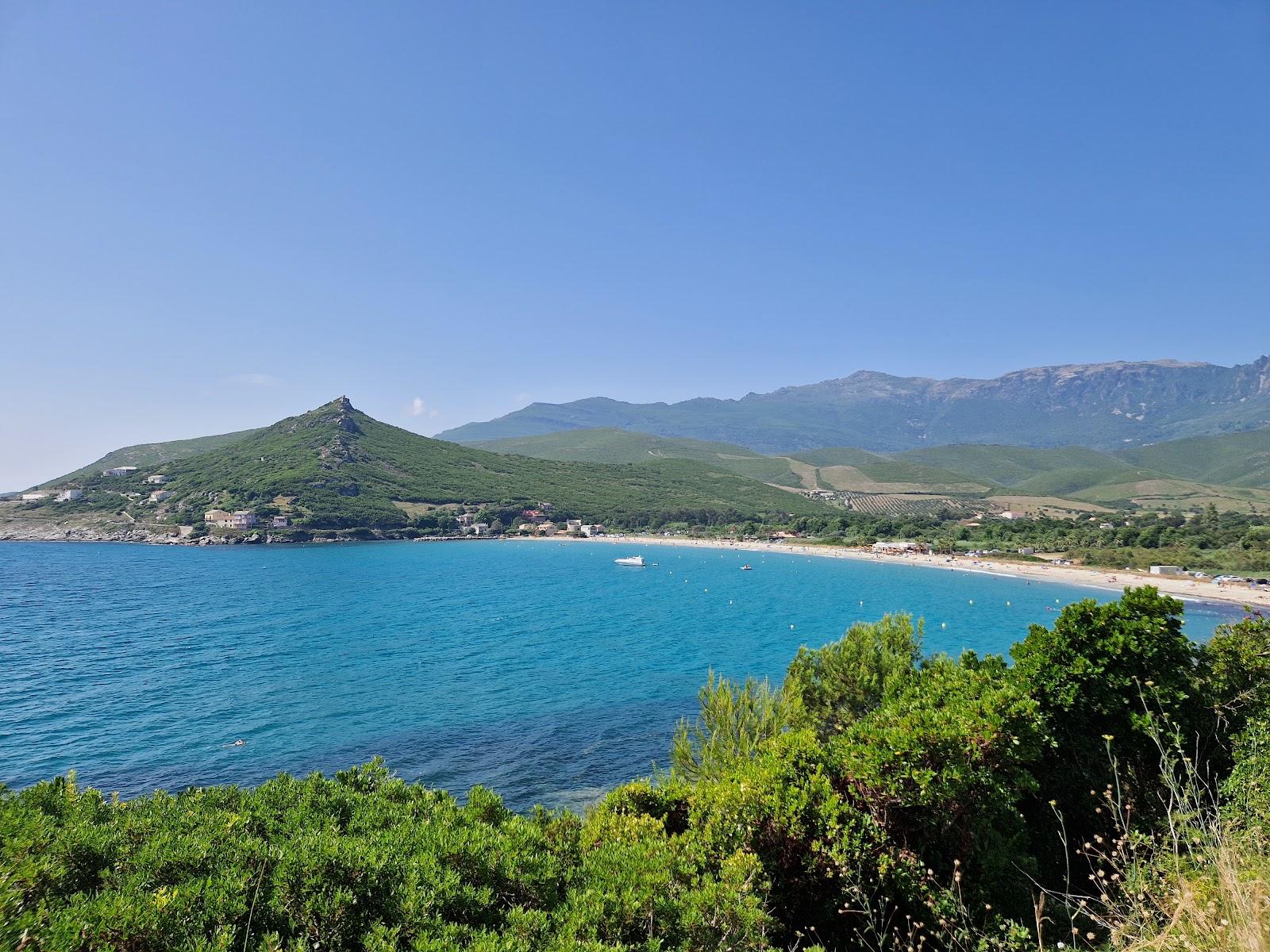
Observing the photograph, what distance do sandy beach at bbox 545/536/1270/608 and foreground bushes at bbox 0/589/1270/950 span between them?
58689mm

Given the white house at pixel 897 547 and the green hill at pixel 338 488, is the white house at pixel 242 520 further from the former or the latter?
the white house at pixel 897 547

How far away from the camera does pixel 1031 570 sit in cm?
9525

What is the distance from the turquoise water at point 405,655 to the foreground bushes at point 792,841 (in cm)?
1371

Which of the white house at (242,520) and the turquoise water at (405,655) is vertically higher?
the white house at (242,520)

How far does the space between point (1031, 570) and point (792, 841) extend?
106406mm

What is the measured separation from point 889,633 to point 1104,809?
26.1 ft

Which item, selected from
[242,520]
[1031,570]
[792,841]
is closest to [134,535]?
[242,520]

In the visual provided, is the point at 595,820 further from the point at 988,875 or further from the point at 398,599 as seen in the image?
the point at 398,599

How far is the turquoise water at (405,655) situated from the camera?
85.0 ft

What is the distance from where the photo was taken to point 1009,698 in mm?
10219

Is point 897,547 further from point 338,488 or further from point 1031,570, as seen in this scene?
point 338,488

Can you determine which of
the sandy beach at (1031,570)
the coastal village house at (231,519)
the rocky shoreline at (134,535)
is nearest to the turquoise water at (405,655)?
the sandy beach at (1031,570)

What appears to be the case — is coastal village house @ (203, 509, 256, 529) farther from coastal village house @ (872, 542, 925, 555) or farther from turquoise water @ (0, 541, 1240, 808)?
coastal village house @ (872, 542, 925, 555)

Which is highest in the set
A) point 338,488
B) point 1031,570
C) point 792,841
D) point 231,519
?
point 338,488
